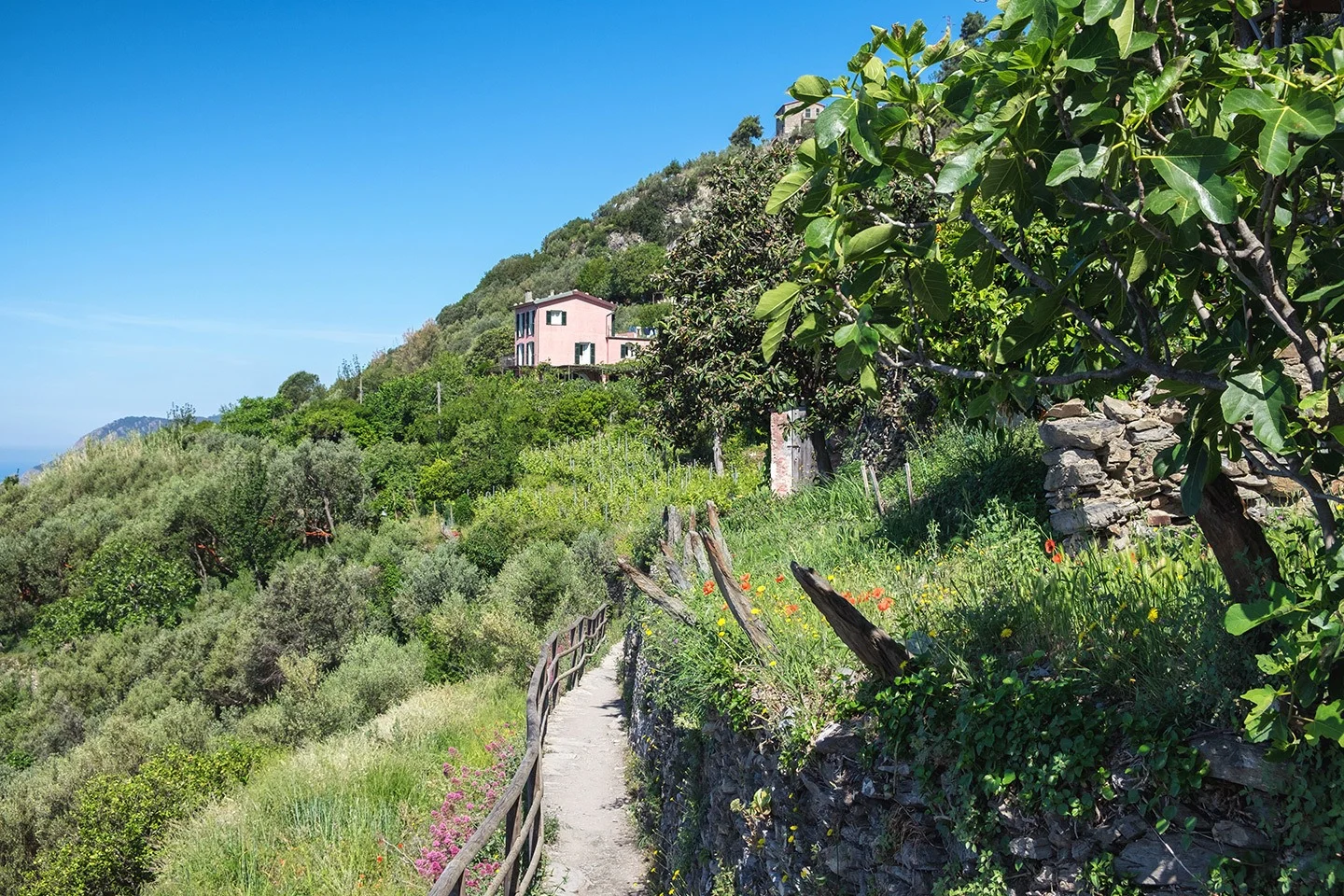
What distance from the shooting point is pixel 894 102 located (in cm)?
301

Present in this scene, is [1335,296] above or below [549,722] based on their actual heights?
above

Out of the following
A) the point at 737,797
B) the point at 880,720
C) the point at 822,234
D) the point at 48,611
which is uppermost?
the point at 822,234

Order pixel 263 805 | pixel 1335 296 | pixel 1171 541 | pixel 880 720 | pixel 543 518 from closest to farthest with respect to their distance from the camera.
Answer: pixel 1335 296 → pixel 880 720 → pixel 1171 541 → pixel 263 805 → pixel 543 518

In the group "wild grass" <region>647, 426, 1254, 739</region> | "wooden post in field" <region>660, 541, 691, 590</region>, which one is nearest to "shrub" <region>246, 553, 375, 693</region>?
"wooden post in field" <region>660, 541, 691, 590</region>

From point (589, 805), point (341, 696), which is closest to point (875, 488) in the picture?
point (589, 805)

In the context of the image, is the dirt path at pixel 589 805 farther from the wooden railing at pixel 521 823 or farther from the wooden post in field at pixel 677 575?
the wooden post in field at pixel 677 575

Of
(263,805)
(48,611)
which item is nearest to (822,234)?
(263,805)

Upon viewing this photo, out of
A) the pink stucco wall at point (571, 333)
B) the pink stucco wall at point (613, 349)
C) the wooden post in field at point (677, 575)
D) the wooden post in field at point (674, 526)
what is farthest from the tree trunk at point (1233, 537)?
the pink stucco wall at point (613, 349)

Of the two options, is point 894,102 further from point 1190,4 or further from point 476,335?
point 476,335

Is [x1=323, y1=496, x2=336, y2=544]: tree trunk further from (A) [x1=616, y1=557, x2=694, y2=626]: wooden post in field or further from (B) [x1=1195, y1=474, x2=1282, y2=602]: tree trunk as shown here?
(B) [x1=1195, y1=474, x2=1282, y2=602]: tree trunk

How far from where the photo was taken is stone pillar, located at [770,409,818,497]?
17859 mm

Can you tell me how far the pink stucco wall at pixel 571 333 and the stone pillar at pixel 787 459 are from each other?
4968cm

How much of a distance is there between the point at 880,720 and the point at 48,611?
4106cm

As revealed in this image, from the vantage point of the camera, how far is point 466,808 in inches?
402
